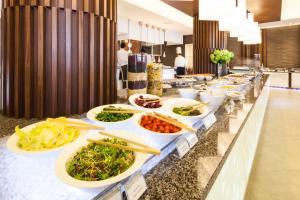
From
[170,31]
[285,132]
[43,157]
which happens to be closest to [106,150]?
[43,157]

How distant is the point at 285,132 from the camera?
167 inches

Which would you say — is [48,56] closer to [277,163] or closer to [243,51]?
[277,163]

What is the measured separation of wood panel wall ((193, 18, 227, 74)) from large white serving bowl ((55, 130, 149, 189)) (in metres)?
5.83

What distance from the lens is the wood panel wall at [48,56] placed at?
4.10 ft

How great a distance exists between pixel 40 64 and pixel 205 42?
5669mm

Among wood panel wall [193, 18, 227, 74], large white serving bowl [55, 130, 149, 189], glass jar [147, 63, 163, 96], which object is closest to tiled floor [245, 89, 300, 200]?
glass jar [147, 63, 163, 96]

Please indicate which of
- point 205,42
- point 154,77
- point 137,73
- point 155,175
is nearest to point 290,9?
point 205,42

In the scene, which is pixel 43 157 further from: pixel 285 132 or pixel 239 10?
pixel 285 132

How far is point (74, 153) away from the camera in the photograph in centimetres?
71

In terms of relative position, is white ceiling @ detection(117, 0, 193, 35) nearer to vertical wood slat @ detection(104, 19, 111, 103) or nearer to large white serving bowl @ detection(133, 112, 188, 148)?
vertical wood slat @ detection(104, 19, 111, 103)

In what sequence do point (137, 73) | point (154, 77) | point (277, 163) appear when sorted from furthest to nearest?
point (277, 163) → point (154, 77) → point (137, 73)

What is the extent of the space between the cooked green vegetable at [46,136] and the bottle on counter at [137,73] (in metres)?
0.91

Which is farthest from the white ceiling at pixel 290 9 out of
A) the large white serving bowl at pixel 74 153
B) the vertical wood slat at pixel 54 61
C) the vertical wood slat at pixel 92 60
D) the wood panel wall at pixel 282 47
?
the large white serving bowl at pixel 74 153

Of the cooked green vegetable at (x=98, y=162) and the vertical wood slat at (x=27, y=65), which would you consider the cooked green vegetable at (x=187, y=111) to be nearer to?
the cooked green vegetable at (x=98, y=162)
